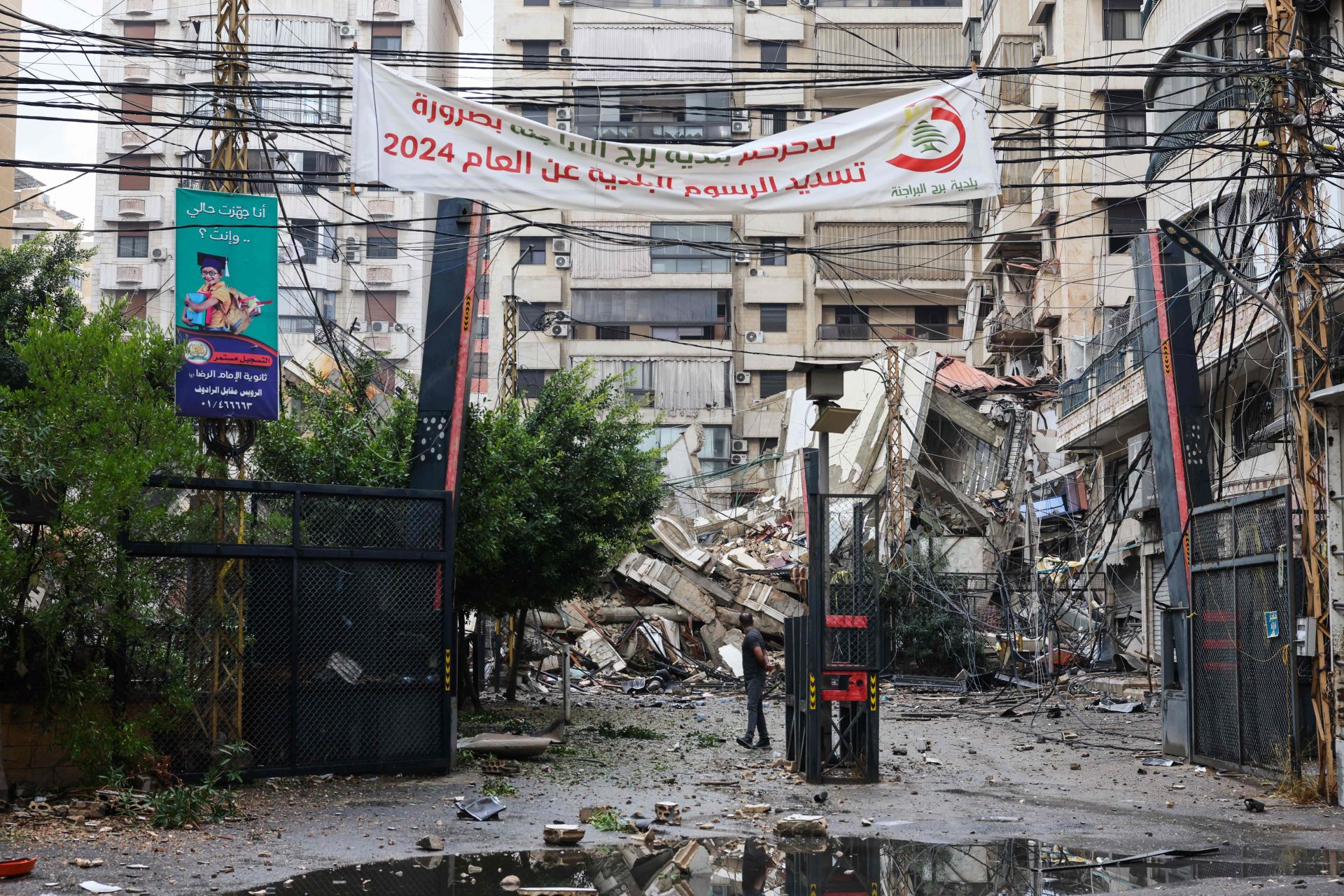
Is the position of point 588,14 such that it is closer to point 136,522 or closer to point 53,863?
point 136,522

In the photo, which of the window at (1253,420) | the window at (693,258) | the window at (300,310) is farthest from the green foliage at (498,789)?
the window at (693,258)

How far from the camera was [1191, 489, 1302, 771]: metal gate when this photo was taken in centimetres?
1287

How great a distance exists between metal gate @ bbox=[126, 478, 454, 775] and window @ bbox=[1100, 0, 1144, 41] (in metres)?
34.2

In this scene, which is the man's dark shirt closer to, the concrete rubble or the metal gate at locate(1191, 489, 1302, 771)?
the metal gate at locate(1191, 489, 1302, 771)

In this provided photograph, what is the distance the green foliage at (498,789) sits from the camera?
41.2 feet

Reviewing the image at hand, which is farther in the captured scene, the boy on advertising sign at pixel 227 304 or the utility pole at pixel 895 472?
the utility pole at pixel 895 472

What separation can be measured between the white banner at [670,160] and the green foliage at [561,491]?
283 inches

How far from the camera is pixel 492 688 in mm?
27906

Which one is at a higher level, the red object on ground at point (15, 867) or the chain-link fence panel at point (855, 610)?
the chain-link fence panel at point (855, 610)

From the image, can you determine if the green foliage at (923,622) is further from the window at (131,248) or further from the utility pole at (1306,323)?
the window at (131,248)

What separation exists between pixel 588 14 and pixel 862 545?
153ft

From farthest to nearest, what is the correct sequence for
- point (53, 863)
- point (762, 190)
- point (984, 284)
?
point (984, 284) → point (762, 190) → point (53, 863)

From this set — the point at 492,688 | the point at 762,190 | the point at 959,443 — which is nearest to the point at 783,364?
the point at 959,443

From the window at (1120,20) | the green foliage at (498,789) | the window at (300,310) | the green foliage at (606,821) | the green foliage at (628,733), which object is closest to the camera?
the green foliage at (606,821)
